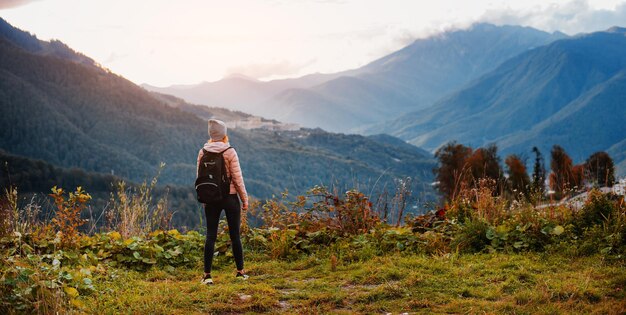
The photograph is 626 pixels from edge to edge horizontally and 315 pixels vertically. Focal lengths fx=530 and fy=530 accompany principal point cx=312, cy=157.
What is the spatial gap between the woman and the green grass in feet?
1.21

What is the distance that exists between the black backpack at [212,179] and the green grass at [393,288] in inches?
41.5

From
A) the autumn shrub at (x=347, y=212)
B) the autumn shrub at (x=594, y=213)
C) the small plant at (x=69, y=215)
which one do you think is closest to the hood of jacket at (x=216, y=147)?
the small plant at (x=69, y=215)

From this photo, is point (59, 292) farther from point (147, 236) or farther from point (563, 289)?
point (563, 289)

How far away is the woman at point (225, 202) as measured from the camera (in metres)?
6.51

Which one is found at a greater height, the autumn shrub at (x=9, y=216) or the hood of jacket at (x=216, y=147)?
the hood of jacket at (x=216, y=147)

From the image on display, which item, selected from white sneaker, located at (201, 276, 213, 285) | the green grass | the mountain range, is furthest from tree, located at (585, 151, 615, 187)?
the mountain range

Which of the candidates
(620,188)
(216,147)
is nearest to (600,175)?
(620,188)

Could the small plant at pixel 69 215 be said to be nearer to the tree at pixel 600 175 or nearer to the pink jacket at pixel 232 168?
the pink jacket at pixel 232 168

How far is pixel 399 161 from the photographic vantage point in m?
190

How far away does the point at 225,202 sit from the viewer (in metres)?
6.51

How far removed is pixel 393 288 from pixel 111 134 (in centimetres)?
13273

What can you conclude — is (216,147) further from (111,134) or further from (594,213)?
(111,134)

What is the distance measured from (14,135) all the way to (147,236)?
380 ft

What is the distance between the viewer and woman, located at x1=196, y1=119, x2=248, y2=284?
6.51 metres
